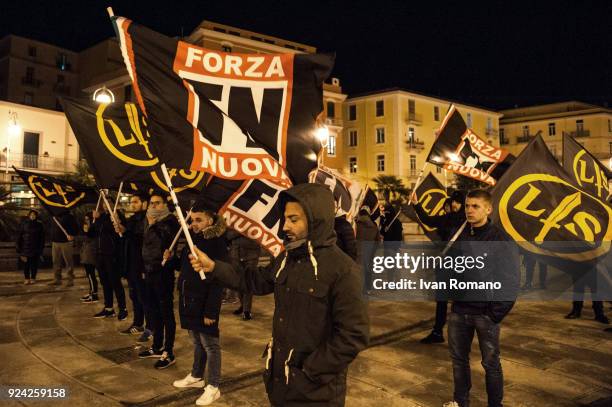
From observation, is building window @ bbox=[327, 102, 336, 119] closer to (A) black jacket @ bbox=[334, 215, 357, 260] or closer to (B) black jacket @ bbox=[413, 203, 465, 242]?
(B) black jacket @ bbox=[413, 203, 465, 242]

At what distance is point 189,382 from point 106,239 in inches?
160

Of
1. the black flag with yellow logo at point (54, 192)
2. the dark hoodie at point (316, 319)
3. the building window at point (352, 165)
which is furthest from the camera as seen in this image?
the building window at point (352, 165)

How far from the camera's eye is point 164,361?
536cm

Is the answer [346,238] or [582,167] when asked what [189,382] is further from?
[582,167]

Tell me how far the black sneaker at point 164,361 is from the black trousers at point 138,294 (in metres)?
0.77

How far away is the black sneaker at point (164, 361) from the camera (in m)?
5.32

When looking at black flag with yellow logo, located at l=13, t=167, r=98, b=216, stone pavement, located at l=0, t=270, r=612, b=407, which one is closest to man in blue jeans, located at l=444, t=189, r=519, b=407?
stone pavement, located at l=0, t=270, r=612, b=407

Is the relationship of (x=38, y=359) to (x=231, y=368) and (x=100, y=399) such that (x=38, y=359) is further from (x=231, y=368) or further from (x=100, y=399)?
(x=231, y=368)

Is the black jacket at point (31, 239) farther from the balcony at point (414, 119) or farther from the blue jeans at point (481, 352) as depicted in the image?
the balcony at point (414, 119)

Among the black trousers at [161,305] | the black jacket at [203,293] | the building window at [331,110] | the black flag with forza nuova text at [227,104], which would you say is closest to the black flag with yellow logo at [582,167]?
the black flag with forza nuova text at [227,104]

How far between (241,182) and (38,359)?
3.60m

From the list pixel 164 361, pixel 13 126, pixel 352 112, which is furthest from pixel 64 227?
pixel 352 112

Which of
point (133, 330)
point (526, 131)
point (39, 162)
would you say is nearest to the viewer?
point (133, 330)

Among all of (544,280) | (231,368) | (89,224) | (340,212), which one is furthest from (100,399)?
(544,280)
